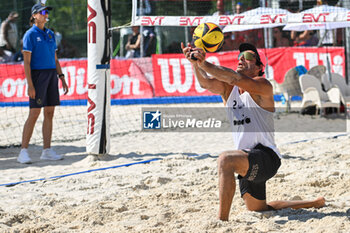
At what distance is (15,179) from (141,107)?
524cm

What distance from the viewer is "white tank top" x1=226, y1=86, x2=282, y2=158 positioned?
3465 millimetres

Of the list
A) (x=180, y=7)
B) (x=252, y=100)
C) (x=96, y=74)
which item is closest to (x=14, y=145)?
(x=96, y=74)

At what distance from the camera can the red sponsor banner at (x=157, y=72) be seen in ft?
34.4

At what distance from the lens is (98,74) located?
5562mm

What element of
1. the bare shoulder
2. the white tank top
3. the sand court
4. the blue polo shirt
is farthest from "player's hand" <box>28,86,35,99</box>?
the bare shoulder

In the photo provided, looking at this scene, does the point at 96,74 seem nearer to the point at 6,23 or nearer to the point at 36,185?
the point at 36,185

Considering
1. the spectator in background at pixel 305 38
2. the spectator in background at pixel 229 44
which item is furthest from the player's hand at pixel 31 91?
the spectator in background at pixel 305 38

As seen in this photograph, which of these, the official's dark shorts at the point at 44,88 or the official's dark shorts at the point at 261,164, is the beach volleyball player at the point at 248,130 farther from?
the official's dark shorts at the point at 44,88

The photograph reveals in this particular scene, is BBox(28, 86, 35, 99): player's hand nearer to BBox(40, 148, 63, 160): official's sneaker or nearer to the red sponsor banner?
BBox(40, 148, 63, 160): official's sneaker

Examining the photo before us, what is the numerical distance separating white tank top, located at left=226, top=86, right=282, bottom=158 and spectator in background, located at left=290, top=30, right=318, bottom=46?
27.5 ft

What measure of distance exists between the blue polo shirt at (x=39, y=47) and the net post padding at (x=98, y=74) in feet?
1.48

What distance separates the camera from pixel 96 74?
5.56 metres

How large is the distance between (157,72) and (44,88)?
17.3 feet

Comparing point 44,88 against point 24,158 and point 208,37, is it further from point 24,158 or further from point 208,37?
point 208,37
